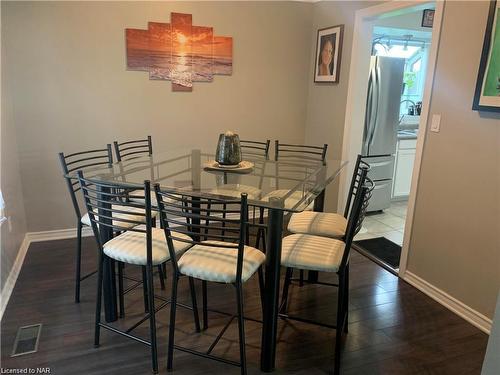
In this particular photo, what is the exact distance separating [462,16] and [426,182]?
1097 millimetres

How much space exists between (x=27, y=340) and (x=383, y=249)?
2883 millimetres

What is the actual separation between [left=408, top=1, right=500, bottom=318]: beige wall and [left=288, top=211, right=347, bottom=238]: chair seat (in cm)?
72

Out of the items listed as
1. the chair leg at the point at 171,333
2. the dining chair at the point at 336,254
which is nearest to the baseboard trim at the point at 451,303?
the dining chair at the point at 336,254

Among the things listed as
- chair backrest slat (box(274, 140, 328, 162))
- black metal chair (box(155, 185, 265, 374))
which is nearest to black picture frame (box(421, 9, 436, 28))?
chair backrest slat (box(274, 140, 328, 162))

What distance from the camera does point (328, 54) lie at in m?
3.78

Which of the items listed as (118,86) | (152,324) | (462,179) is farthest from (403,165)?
(152,324)

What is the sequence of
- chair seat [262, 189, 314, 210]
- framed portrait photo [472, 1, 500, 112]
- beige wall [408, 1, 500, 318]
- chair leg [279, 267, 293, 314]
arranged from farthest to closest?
chair leg [279, 267, 293, 314] < beige wall [408, 1, 500, 318] < framed portrait photo [472, 1, 500, 112] < chair seat [262, 189, 314, 210]

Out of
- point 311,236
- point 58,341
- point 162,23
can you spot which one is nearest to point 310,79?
point 162,23

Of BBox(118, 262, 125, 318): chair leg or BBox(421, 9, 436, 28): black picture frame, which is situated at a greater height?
BBox(421, 9, 436, 28): black picture frame

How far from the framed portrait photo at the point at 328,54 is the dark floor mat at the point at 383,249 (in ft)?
5.27

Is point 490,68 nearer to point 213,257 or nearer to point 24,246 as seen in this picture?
point 213,257

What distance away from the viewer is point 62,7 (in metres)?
3.16

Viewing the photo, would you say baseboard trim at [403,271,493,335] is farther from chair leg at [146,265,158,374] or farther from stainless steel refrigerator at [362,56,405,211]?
chair leg at [146,265,158,374]

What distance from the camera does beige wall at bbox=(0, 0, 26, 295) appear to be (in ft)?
8.72
